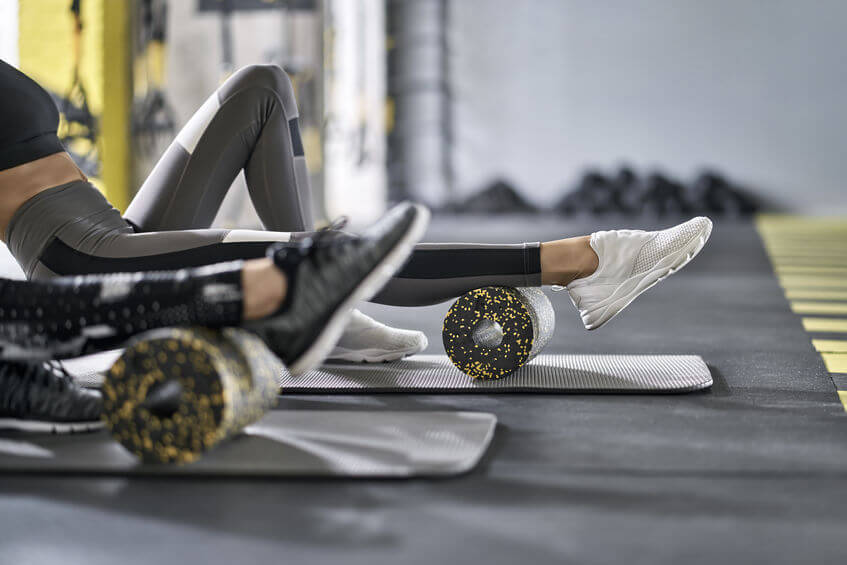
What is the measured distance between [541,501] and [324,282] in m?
0.40

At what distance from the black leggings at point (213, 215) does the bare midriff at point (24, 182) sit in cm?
2

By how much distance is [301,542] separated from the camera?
975 mm

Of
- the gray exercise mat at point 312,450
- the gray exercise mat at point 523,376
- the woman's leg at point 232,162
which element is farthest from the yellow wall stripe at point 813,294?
the gray exercise mat at point 312,450

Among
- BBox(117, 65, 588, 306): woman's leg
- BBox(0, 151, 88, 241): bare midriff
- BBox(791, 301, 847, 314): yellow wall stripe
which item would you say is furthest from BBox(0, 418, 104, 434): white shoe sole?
BBox(791, 301, 847, 314): yellow wall stripe

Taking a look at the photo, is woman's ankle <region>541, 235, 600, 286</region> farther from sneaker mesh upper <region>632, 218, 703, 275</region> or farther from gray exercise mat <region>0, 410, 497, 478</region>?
gray exercise mat <region>0, 410, 497, 478</region>

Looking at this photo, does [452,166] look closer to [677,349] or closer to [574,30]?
[574,30]

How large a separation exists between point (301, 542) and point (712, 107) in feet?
27.2

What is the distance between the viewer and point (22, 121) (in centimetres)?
165

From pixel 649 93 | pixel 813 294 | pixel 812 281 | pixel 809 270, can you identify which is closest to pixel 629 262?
pixel 813 294

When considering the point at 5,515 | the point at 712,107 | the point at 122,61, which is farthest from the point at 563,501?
the point at 712,107

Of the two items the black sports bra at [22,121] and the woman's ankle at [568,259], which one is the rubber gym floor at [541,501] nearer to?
the woman's ankle at [568,259]

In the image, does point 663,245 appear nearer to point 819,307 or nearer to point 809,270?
point 819,307

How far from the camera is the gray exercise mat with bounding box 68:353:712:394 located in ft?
5.59

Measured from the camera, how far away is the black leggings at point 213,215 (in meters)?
1.63
